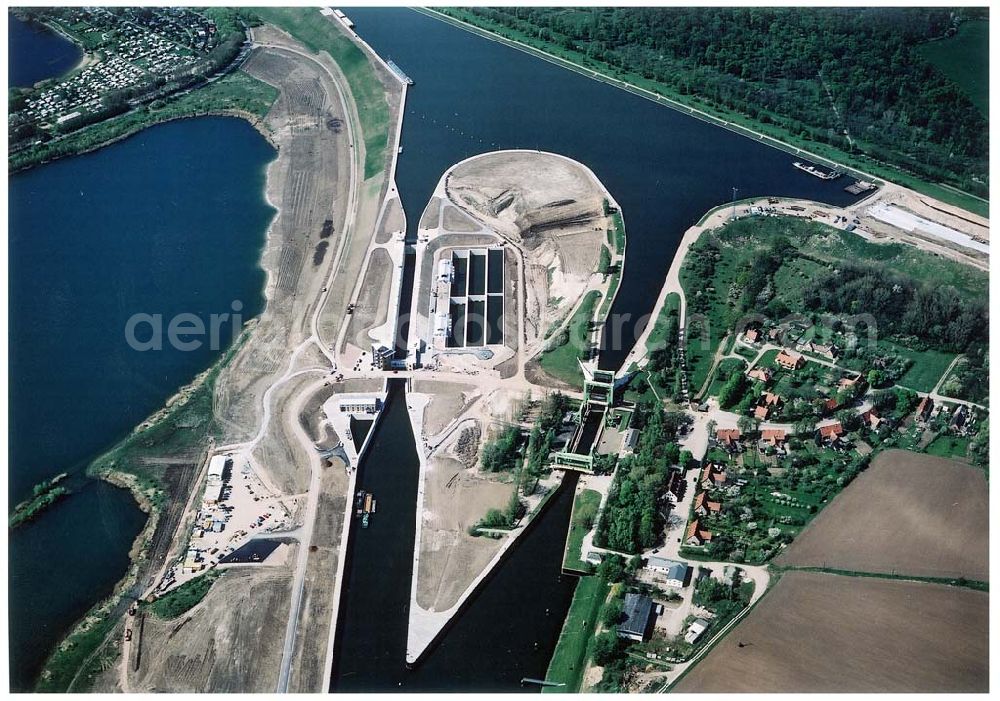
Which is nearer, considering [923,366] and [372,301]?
[923,366]

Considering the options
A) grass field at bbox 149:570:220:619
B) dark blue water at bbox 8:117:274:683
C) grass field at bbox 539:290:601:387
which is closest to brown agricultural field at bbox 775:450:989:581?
grass field at bbox 539:290:601:387

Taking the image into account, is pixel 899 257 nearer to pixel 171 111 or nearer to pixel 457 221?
pixel 457 221

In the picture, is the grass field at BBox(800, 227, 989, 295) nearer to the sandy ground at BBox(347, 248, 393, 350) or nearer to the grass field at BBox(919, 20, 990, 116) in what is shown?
the grass field at BBox(919, 20, 990, 116)

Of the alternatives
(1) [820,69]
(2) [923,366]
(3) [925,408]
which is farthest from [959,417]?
(1) [820,69]

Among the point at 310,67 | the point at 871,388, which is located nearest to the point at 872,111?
the point at 871,388

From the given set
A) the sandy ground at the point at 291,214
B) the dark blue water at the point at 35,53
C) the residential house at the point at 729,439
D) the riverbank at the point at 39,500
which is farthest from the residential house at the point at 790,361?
the dark blue water at the point at 35,53

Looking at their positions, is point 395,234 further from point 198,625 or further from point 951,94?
point 951,94
